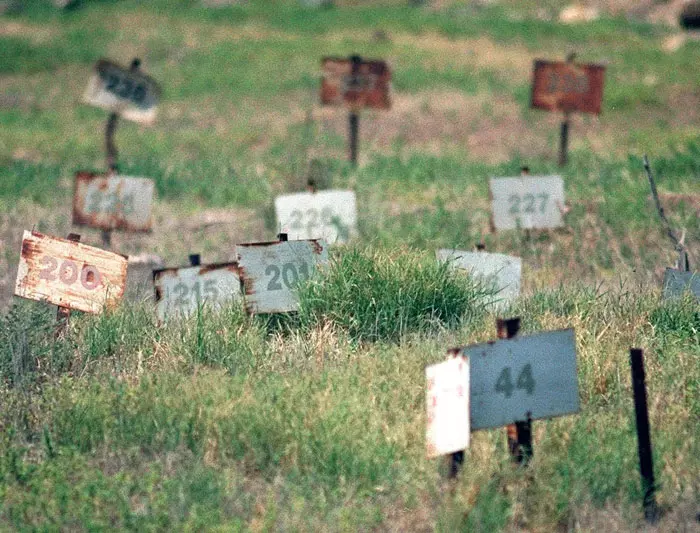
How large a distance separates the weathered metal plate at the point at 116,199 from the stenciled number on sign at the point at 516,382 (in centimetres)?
548

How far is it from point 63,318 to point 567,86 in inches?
308

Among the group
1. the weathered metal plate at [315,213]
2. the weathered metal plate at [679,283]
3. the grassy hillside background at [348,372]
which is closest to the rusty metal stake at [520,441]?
the grassy hillside background at [348,372]

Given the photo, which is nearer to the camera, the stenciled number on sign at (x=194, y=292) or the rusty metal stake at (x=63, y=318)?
the rusty metal stake at (x=63, y=318)

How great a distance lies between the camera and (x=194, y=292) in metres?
7.77

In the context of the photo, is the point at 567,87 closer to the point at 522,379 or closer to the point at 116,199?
the point at 116,199

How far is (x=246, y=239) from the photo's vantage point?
11.5 m

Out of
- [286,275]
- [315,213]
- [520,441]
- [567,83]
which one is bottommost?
[520,441]

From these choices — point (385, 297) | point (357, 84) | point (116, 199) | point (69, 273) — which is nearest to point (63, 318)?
point (69, 273)

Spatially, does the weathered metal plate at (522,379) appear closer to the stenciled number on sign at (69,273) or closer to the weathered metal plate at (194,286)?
the weathered metal plate at (194,286)

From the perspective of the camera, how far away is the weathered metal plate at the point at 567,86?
1383 centimetres

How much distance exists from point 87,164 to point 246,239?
638cm

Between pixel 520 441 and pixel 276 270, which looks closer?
pixel 520 441

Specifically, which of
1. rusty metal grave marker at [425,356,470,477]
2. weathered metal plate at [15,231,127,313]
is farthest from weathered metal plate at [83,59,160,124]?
rusty metal grave marker at [425,356,470,477]

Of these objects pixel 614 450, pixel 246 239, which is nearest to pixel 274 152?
pixel 246 239
